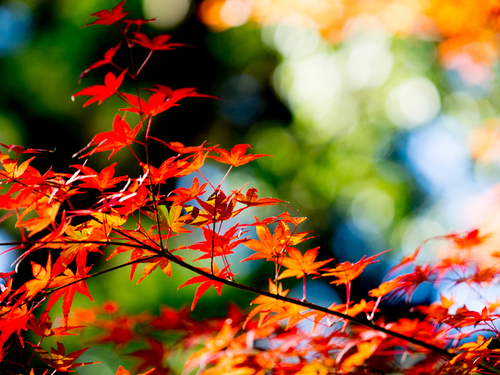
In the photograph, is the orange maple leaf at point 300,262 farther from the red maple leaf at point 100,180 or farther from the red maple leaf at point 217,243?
the red maple leaf at point 100,180

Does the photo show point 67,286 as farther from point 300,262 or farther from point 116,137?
point 300,262

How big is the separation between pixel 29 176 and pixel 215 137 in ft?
12.0

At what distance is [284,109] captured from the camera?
436cm

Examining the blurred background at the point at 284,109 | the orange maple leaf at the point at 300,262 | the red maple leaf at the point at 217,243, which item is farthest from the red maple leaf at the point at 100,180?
the blurred background at the point at 284,109

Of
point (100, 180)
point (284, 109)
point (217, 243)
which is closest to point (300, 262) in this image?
point (217, 243)

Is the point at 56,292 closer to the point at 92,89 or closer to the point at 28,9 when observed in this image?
the point at 92,89

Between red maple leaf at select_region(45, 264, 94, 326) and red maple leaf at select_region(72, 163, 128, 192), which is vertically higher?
red maple leaf at select_region(72, 163, 128, 192)

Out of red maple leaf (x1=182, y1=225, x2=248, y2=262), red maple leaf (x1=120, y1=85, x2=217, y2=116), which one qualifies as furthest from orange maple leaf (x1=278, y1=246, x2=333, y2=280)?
red maple leaf (x1=120, y1=85, x2=217, y2=116)

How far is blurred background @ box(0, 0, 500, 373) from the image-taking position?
3619 mm

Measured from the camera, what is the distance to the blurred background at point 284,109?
3619 millimetres

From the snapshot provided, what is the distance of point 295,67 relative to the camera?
4.12 meters

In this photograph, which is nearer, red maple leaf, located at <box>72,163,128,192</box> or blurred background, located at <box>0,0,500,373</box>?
red maple leaf, located at <box>72,163,128,192</box>

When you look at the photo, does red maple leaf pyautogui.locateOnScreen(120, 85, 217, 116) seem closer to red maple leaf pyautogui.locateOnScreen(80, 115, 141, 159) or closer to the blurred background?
red maple leaf pyautogui.locateOnScreen(80, 115, 141, 159)

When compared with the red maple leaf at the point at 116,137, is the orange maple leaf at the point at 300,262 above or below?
below
